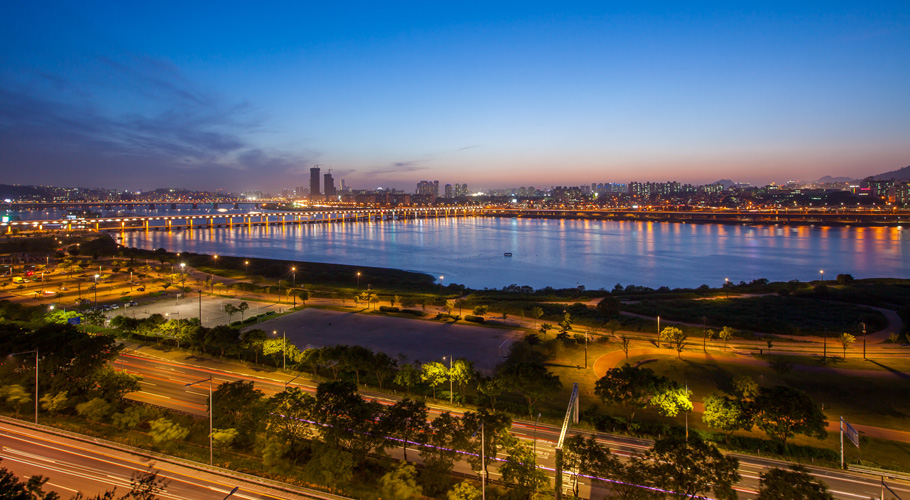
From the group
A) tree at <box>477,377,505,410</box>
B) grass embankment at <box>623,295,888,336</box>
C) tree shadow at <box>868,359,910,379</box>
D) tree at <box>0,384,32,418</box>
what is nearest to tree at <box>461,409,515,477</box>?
tree at <box>477,377,505,410</box>

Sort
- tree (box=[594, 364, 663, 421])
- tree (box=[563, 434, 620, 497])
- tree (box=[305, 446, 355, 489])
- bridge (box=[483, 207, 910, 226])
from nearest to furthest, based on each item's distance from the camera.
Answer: tree (box=[563, 434, 620, 497]) < tree (box=[305, 446, 355, 489]) < tree (box=[594, 364, 663, 421]) < bridge (box=[483, 207, 910, 226])

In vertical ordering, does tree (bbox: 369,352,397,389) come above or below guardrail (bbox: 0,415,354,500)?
above

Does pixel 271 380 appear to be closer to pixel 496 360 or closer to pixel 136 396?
pixel 136 396

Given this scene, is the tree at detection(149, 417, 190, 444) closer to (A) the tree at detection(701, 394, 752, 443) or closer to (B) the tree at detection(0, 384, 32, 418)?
(B) the tree at detection(0, 384, 32, 418)

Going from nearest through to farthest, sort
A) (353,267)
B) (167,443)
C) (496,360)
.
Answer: (167,443) < (496,360) < (353,267)

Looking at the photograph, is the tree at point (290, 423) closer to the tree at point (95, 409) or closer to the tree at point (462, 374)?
the tree at point (462, 374)

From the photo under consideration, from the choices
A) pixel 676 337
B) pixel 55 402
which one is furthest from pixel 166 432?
pixel 676 337

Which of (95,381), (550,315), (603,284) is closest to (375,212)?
(603,284)

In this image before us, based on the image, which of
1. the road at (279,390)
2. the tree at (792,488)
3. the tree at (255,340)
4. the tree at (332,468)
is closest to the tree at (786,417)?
the road at (279,390)
